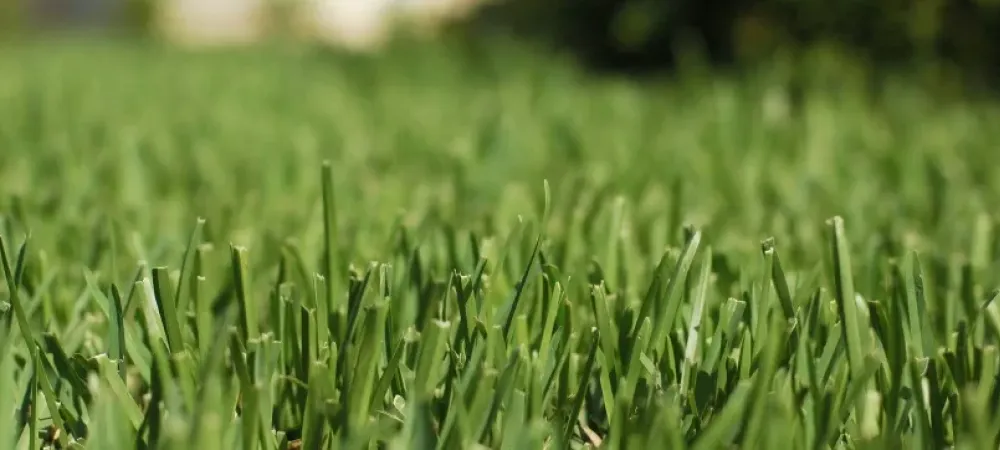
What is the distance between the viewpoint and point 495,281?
956mm

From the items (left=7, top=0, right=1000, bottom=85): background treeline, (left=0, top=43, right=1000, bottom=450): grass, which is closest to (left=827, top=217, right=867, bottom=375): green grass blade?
(left=0, top=43, right=1000, bottom=450): grass

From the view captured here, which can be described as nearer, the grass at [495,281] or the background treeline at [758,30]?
the grass at [495,281]

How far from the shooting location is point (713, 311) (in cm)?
96

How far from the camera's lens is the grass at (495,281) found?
695mm

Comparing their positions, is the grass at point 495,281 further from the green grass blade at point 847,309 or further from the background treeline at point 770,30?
the background treeline at point 770,30

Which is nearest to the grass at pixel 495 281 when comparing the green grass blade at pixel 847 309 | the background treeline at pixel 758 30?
the green grass blade at pixel 847 309

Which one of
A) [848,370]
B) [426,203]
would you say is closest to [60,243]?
[426,203]

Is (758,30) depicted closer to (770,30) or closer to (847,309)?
(770,30)

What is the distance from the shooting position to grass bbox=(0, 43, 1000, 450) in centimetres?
70

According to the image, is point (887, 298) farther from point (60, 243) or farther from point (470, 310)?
point (60, 243)

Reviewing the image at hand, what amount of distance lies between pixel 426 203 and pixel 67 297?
61 centimetres

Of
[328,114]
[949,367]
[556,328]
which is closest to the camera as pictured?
[949,367]

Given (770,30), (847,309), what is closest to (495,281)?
(847,309)

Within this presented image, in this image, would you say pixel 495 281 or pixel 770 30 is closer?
pixel 495 281
